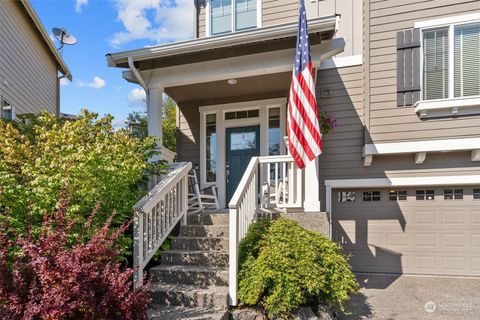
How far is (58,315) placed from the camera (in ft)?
7.07

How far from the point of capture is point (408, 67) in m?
5.38

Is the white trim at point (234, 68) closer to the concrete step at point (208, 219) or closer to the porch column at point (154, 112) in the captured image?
the porch column at point (154, 112)

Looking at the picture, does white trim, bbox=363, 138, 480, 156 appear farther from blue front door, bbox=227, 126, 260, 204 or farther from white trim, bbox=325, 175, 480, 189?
blue front door, bbox=227, 126, 260, 204

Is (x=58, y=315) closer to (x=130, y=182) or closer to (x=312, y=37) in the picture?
(x=130, y=182)

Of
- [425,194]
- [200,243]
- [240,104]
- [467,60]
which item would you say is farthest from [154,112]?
[467,60]

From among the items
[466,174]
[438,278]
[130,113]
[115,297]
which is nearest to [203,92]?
[115,297]

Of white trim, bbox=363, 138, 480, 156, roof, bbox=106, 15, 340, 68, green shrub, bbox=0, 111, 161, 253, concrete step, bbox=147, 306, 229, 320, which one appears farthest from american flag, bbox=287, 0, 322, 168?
concrete step, bbox=147, 306, 229, 320

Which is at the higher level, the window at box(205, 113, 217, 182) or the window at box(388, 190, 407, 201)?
the window at box(205, 113, 217, 182)

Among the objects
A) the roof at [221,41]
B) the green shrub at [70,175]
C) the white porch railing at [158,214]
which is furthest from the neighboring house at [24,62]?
the white porch railing at [158,214]

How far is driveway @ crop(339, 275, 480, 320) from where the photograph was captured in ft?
12.9

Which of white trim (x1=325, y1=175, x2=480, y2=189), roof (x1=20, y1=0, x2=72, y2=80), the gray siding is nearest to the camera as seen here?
white trim (x1=325, y1=175, x2=480, y2=189)

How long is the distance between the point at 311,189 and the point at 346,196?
1.85 m

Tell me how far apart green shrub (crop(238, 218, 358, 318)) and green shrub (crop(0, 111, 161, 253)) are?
136 cm

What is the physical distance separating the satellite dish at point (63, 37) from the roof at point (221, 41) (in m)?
7.26
